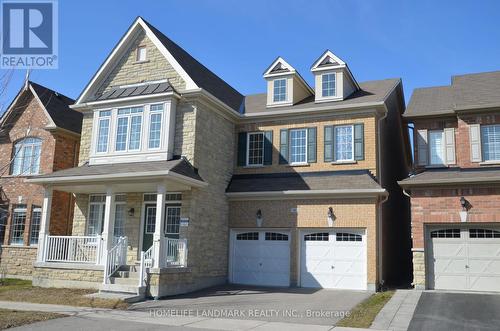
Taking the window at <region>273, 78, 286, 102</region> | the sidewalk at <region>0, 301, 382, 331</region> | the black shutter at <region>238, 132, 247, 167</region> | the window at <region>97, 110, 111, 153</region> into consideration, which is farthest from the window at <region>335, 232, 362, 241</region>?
the window at <region>97, 110, 111, 153</region>

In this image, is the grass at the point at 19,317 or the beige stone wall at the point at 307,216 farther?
the beige stone wall at the point at 307,216

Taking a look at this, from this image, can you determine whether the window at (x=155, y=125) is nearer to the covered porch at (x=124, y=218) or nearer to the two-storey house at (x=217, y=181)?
the two-storey house at (x=217, y=181)

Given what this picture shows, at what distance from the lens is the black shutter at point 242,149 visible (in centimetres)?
2045

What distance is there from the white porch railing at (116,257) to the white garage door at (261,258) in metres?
4.56

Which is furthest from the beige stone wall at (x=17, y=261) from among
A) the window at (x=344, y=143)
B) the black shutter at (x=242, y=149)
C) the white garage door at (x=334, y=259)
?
the window at (x=344, y=143)

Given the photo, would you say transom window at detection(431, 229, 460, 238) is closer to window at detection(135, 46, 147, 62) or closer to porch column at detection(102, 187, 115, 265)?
porch column at detection(102, 187, 115, 265)

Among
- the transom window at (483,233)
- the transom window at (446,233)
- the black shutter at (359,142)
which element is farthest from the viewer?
the black shutter at (359,142)

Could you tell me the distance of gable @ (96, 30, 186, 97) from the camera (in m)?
18.6

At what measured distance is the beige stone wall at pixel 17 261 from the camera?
21109 millimetres

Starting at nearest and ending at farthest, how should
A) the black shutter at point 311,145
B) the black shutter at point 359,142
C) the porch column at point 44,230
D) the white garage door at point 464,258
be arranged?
the white garage door at point 464,258
the porch column at point 44,230
the black shutter at point 359,142
the black shutter at point 311,145

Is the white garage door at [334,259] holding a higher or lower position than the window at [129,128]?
lower

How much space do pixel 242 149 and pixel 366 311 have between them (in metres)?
9.79

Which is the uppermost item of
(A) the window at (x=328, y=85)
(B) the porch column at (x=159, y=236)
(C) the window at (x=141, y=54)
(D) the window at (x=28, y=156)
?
(C) the window at (x=141, y=54)

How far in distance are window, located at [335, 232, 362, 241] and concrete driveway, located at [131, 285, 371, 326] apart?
197 cm
